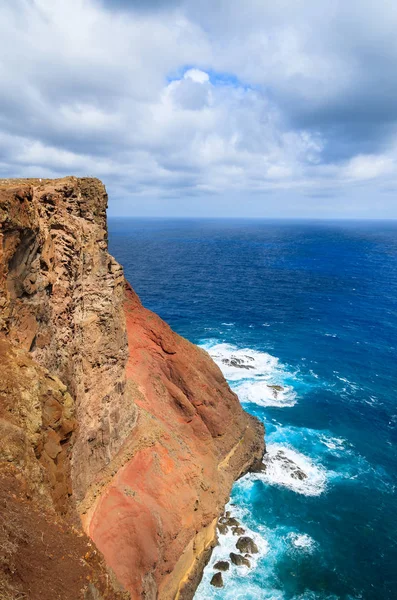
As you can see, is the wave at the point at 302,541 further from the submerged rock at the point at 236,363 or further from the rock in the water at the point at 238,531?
the submerged rock at the point at 236,363

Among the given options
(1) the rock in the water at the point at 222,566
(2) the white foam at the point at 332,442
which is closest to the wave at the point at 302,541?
(1) the rock in the water at the point at 222,566

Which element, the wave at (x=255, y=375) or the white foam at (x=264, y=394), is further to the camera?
the wave at (x=255, y=375)

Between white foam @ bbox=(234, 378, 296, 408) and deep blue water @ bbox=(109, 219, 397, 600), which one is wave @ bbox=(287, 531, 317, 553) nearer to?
deep blue water @ bbox=(109, 219, 397, 600)

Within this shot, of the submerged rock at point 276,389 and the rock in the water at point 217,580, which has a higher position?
the submerged rock at point 276,389

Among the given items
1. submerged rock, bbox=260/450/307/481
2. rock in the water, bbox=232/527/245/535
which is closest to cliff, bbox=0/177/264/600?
rock in the water, bbox=232/527/245/535

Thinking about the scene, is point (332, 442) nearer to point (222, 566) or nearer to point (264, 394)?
point (264, 394)

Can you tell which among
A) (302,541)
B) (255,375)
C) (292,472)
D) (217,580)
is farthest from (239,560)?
(255,375)
